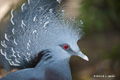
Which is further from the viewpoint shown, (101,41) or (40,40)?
(101,41)

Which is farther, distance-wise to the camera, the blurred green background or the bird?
the blurred green background

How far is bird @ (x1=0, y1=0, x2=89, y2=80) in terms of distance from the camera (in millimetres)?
983

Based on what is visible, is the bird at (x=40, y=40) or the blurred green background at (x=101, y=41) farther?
the blurred green background at (x=101, y=41)

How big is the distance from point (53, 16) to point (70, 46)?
0.58 ft

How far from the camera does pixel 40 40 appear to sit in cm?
98

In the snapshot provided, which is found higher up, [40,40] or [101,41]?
[40,40]

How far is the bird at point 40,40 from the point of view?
98 centimetres

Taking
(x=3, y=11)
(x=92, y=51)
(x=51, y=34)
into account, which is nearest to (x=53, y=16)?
(x=51, y=34)

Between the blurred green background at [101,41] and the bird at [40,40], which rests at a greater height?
the bird at [40,40]

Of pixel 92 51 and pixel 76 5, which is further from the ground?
pixel 76 5

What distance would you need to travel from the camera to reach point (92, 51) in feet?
4.66

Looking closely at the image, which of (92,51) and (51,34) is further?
(92,51)

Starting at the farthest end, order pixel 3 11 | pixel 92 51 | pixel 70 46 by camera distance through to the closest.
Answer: pixel 92 51, pixel 3 11, pixel 70 46

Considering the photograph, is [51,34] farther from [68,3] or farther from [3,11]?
[3,11]
